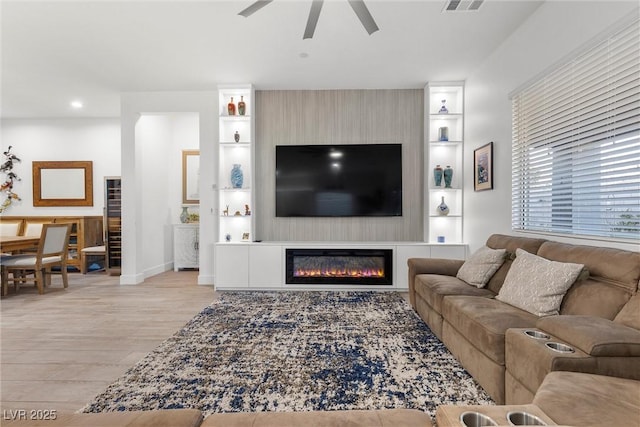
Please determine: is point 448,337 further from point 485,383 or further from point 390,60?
point 390,60

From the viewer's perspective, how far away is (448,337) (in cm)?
252

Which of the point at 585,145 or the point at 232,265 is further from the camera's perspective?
the point at 232,265

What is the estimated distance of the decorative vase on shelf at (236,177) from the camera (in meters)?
4.86

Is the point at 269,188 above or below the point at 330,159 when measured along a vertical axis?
below

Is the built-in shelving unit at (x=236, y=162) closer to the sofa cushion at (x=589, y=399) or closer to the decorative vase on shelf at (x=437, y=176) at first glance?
the decorative vase on shelf at (x=437, y=176)

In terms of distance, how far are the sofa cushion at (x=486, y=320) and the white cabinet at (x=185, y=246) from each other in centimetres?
492

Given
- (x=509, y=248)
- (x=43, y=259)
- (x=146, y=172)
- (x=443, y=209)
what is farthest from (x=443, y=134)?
(x=43, y=259)

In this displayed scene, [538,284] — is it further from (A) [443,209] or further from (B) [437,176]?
(B) [437,176]

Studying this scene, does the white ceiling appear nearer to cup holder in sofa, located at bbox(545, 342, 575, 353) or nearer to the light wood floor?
cup holder in sofa, located at bbox(545, 342, 575, 353)

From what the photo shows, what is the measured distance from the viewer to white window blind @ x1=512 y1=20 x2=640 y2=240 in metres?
2.03

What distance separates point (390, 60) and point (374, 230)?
7.59 ft

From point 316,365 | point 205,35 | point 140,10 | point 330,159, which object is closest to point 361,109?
point 330,159

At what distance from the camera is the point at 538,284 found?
2170mm

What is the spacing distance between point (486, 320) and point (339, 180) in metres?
3.22
